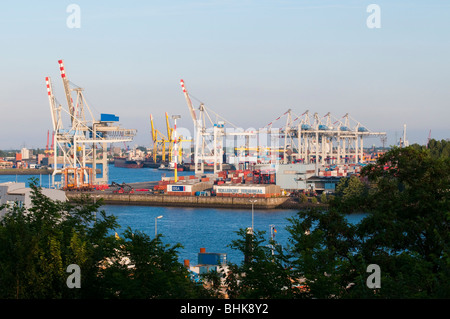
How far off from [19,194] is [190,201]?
12.6 metres

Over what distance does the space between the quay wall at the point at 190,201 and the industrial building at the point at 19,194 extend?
10.4m

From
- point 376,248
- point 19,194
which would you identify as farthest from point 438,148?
point 376,248

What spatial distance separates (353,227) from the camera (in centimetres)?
550

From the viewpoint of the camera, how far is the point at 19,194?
1080cm

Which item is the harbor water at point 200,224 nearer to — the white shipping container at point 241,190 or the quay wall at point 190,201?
the quay wall at point 190,201

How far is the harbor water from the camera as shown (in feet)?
41.8

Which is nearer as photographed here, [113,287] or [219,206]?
[113,287]

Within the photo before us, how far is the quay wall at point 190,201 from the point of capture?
72.5ft
